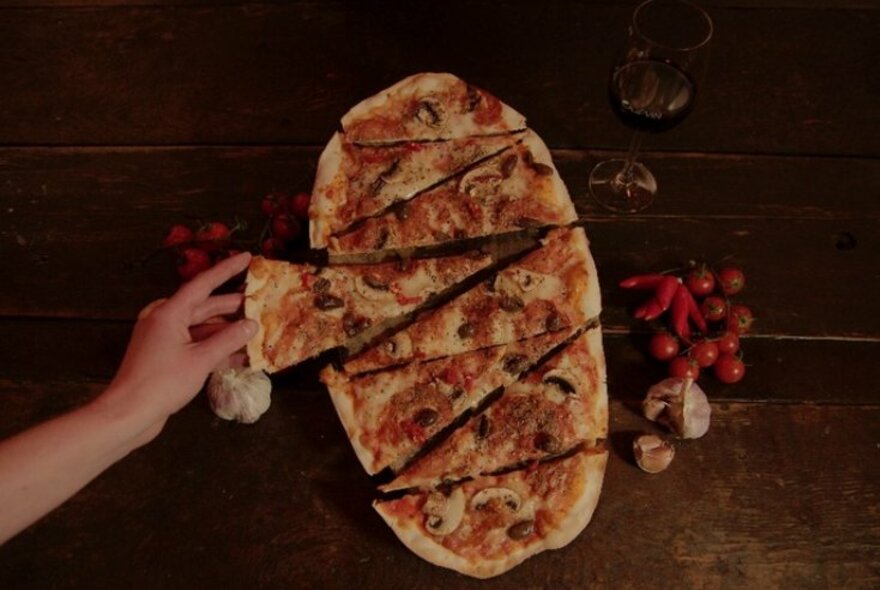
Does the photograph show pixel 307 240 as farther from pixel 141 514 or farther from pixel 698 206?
pixel 698 206

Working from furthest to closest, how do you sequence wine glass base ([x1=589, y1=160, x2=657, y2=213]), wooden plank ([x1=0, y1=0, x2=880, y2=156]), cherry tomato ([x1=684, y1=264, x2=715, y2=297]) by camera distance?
wooden plank ([x1=0, y1=0, x2=880, y2=156]) < wine glass base ([x1=589, y1=160, x2=657, y2=213]) < cherry tomato ([x1=684, y1=264, x2=715, y2=297])

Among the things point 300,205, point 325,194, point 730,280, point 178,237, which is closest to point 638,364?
point 730,280

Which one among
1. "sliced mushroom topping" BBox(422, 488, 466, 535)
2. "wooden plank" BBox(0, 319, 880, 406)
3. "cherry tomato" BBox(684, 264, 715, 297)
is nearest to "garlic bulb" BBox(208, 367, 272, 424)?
"wooden plank" BBox(0, 319, 880, 406)

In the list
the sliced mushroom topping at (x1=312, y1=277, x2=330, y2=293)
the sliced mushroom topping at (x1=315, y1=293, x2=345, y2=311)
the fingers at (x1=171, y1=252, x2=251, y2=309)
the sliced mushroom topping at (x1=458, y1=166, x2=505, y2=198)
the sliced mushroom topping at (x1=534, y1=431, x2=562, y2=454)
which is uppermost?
the fingers at (x1=171, y1=252, x2=251, y2=309)

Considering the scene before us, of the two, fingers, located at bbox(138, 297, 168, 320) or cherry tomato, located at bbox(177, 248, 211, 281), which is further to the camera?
cherry tomato, located at bbox(177, 248, 211, 281)

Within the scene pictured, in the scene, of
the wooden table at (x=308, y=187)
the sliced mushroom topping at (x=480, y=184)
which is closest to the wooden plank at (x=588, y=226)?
the wooden table at (x=308, y=187)

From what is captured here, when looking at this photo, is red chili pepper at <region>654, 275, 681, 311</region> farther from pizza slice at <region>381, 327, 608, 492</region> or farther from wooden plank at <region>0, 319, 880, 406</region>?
pizza slice at <region>381, 327, 608, 492</region>

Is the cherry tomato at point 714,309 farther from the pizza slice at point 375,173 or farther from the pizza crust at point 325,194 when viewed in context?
the pizza crust at point 325,194

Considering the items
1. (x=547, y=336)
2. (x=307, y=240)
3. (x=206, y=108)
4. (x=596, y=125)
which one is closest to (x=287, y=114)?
(x=206, y=108)
